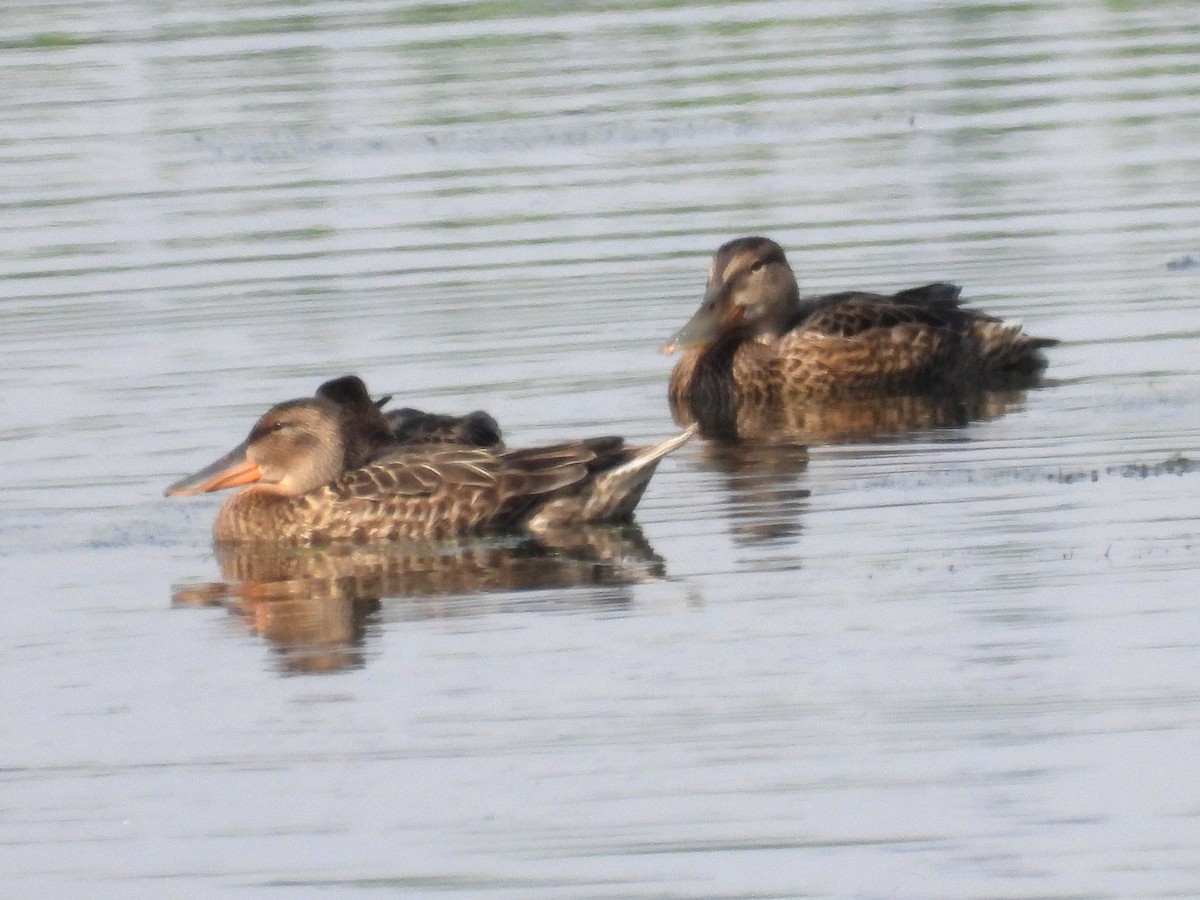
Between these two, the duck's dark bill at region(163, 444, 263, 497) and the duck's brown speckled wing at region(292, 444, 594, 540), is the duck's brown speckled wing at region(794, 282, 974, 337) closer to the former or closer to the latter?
the duck's brown speckled wing at region(292, 444, 594, 540)

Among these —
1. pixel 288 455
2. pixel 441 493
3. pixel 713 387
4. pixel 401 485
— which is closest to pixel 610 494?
pixel 441 493

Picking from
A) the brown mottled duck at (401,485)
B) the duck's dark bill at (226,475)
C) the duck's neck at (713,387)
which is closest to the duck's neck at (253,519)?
the brown mottled duck at (401,485)

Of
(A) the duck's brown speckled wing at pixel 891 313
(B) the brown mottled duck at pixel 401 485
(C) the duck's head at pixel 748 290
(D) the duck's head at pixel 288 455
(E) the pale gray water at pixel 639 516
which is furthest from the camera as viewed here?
(C) the duck's head at pixel 748 290

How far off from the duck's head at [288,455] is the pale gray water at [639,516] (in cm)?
28

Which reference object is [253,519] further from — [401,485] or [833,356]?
[833,356]

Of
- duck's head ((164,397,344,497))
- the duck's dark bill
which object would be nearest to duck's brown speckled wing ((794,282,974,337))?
duck's head ((164,397,344,497))

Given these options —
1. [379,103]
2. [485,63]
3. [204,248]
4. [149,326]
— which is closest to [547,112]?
[379,103]

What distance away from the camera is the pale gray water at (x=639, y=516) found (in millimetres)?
7871

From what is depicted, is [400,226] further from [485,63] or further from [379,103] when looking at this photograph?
[485,63]

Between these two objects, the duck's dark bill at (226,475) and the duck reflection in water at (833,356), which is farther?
the duck reflection in water at (833,356)

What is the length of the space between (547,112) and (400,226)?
481cm

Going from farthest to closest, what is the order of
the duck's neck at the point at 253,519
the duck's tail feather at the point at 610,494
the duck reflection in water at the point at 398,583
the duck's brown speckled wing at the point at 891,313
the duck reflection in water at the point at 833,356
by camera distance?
the duck's brown speckled wing at the point at 891,313
the duck reflection in water at the point at 833,356
the duck's neck at the point at 253,519
the duck's tail feather at the point at 610,494
the duck reflection in water at the point at 398,583

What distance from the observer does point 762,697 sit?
8.88 meters

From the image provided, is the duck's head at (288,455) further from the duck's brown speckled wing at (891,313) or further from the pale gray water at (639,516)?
the duck's brown speckled wing at (891,313)
